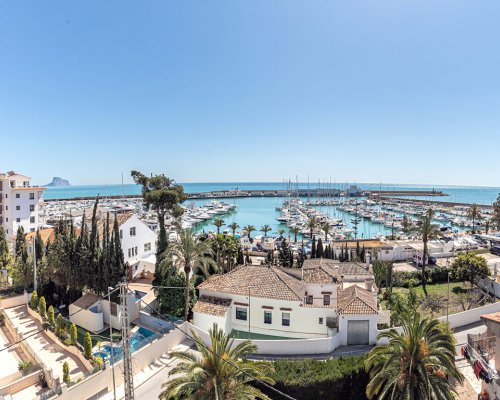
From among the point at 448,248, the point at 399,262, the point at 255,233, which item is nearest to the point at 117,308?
the point at 399,262

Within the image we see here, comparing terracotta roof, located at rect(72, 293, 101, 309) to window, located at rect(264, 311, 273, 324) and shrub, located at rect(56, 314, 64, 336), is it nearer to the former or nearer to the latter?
shrub, located at rect(56, 314, 64, 336)

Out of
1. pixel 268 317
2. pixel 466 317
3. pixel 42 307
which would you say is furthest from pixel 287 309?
pixel 42 307

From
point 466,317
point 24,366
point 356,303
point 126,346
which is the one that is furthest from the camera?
point 466,317

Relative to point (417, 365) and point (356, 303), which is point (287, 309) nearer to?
point (356, 303)

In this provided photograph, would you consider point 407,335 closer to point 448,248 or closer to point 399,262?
point 399,262

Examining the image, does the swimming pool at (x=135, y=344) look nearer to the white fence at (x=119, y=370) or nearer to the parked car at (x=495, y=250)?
the white fence at (x=119, y=370)

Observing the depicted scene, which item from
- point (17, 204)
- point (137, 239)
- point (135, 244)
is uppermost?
point (17, 204)

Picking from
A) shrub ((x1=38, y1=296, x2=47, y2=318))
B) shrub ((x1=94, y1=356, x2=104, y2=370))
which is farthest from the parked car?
shrub ((x1=38, y1=296, x2=47, y2=318))
